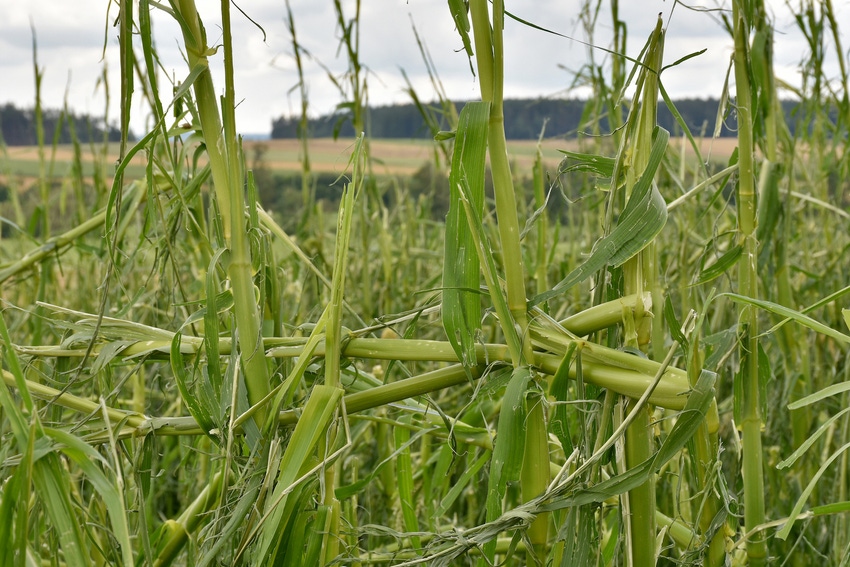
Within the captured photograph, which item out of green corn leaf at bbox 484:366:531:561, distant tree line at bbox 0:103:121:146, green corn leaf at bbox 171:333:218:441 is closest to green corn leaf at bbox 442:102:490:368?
green corn leaf at bbox 484:366:531:561

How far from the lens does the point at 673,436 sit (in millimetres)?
335

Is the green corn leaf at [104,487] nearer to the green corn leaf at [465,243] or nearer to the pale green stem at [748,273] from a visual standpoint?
the green corn leaf at [465,243]

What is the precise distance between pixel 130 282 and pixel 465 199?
4.51ft

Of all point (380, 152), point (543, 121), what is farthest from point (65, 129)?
point (543, 121)

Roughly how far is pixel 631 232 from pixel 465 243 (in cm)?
8

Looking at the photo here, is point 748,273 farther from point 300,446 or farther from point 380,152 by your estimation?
point 380,152

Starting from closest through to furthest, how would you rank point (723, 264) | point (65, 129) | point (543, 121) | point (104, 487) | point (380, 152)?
point (104, 487) → point (723, 264) → point (543, 121) → point (65, 129) → point (380, 152)

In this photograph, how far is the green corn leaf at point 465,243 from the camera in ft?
1.09

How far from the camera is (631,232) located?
35cm

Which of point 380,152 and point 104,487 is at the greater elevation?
point 380,152

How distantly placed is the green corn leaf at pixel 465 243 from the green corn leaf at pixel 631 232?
3 cm

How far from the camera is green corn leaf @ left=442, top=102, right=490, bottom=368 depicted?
0.33 metres

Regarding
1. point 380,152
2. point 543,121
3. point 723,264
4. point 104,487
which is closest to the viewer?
point 104,487

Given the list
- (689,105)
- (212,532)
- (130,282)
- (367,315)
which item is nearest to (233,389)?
(212,532)
